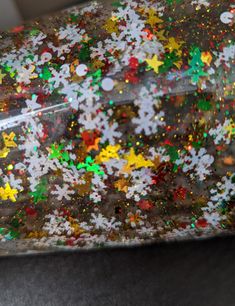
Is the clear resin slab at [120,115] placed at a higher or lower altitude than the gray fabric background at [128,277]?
higher

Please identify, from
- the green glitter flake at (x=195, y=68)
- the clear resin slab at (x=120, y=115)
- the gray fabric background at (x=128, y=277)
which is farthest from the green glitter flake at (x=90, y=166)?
the gray fabric background at (x=128, y=277)

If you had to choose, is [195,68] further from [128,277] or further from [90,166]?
[128,277]

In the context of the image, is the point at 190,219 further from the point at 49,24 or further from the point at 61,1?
the point at 61,1

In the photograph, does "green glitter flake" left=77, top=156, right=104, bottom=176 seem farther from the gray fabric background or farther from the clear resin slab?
the gray fabric background

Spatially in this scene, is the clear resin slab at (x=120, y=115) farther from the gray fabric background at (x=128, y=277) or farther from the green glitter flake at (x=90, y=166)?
the gray fabric background at (x=128, y=277)

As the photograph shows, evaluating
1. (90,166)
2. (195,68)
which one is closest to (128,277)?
(90,166)

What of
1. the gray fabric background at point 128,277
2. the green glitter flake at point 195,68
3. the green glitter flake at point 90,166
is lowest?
the gray fabric background at point 128,277
